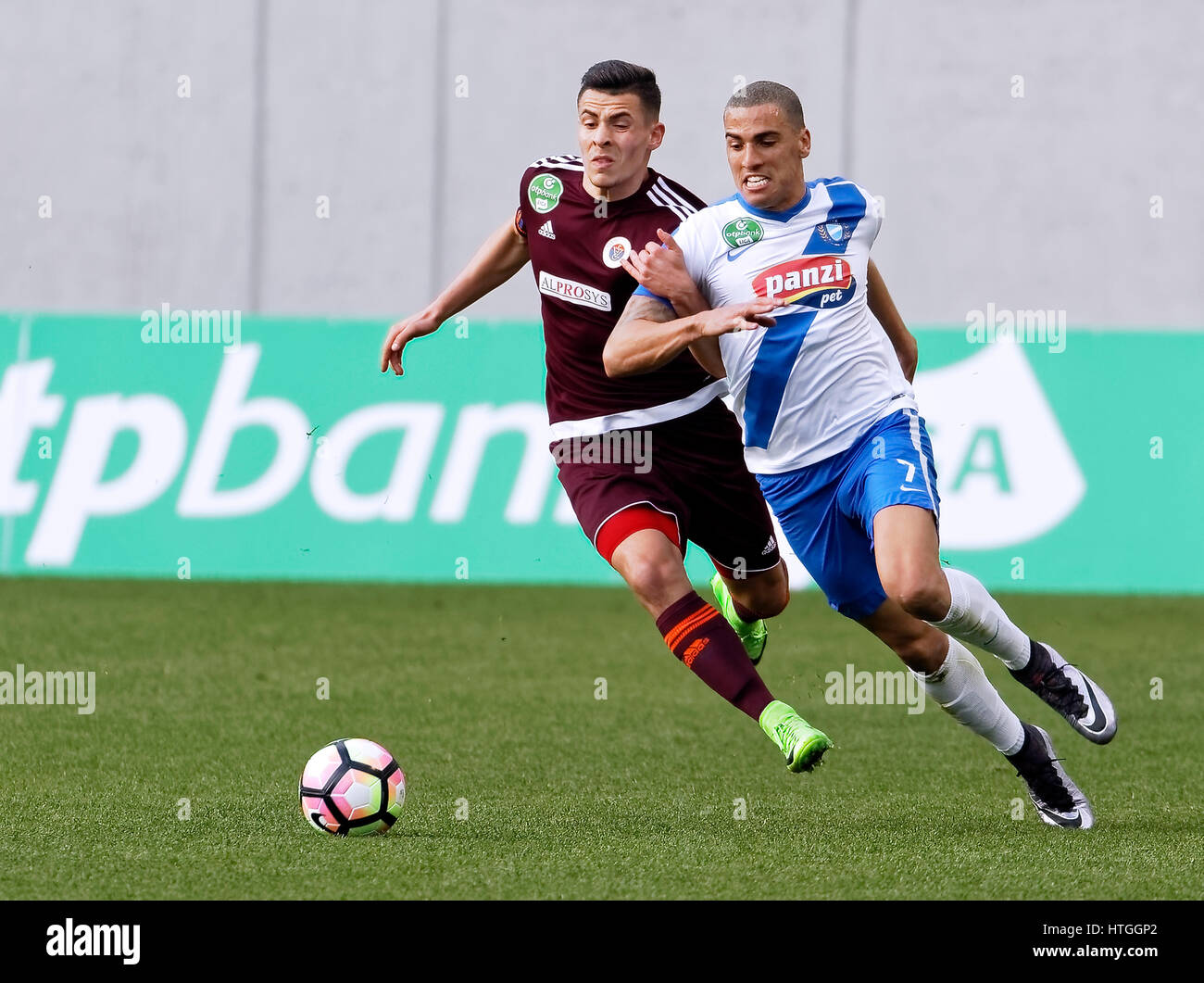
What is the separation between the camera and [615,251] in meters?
5.94

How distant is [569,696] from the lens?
8242 mm

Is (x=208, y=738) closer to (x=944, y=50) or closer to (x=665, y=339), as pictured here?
(x=665, y=339)

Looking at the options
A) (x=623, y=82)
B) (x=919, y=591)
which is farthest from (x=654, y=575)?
(x=623, y=82)

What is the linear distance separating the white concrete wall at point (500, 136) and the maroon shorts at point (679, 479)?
973 cm

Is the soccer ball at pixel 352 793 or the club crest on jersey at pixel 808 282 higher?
the club crest on jersey at pixel 808 282

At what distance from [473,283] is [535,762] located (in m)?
1.85

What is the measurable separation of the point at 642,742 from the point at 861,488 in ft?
6.95

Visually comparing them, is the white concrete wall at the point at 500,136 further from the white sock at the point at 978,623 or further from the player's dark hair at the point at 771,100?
the white sock at the point at 978,623

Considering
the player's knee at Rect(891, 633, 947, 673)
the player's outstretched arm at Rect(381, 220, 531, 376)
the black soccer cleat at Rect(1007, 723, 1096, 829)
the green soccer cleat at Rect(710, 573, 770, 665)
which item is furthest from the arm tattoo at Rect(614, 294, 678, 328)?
the black soccer cleat at Rect(1007, 723, 1096, 829)

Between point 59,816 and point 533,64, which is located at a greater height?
point 533,64

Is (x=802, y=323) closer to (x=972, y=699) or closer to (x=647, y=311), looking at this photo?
(x=647, y=311)

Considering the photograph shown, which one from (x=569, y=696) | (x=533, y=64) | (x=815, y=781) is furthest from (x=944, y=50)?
(x=815, y=781)

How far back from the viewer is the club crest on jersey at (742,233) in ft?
18.4

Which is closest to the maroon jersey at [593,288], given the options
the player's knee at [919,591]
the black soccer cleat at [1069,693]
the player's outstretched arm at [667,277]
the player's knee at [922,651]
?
the player's outstretched arm at [667,277]
